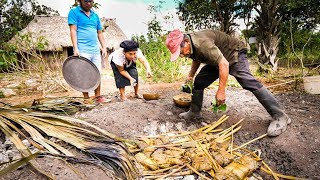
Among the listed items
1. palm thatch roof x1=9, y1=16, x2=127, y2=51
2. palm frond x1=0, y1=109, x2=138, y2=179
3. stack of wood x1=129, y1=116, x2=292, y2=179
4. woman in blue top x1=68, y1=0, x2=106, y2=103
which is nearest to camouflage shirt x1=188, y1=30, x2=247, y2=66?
stack of wood x1=129, y1=116, x2=292, y2=179

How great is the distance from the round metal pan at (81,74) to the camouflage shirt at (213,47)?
70.9 inches

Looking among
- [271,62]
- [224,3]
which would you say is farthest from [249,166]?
[224,3]

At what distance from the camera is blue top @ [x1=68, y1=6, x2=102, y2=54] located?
394cm

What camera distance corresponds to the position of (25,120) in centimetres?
252

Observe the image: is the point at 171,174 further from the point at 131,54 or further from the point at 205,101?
the point at 131,54

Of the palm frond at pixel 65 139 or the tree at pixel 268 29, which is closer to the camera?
the palm frond at pixel 65 139

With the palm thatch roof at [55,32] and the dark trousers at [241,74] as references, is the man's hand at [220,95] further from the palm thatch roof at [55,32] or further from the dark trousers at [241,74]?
the palm thatch roof at [55,32]

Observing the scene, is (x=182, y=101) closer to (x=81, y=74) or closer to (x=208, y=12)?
(x=81, y=74)

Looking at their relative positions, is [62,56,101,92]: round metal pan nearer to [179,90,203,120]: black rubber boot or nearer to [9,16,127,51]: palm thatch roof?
[179,90,203,120]: black rubber boot

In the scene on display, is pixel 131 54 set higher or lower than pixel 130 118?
higher

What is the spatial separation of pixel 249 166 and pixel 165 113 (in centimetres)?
139

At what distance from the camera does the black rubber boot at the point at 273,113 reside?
9.07 feet

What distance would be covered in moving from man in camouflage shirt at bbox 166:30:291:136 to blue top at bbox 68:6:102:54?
175 centimetres

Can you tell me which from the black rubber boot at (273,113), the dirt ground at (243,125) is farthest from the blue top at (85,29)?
the black rubber boot at (273,113)
